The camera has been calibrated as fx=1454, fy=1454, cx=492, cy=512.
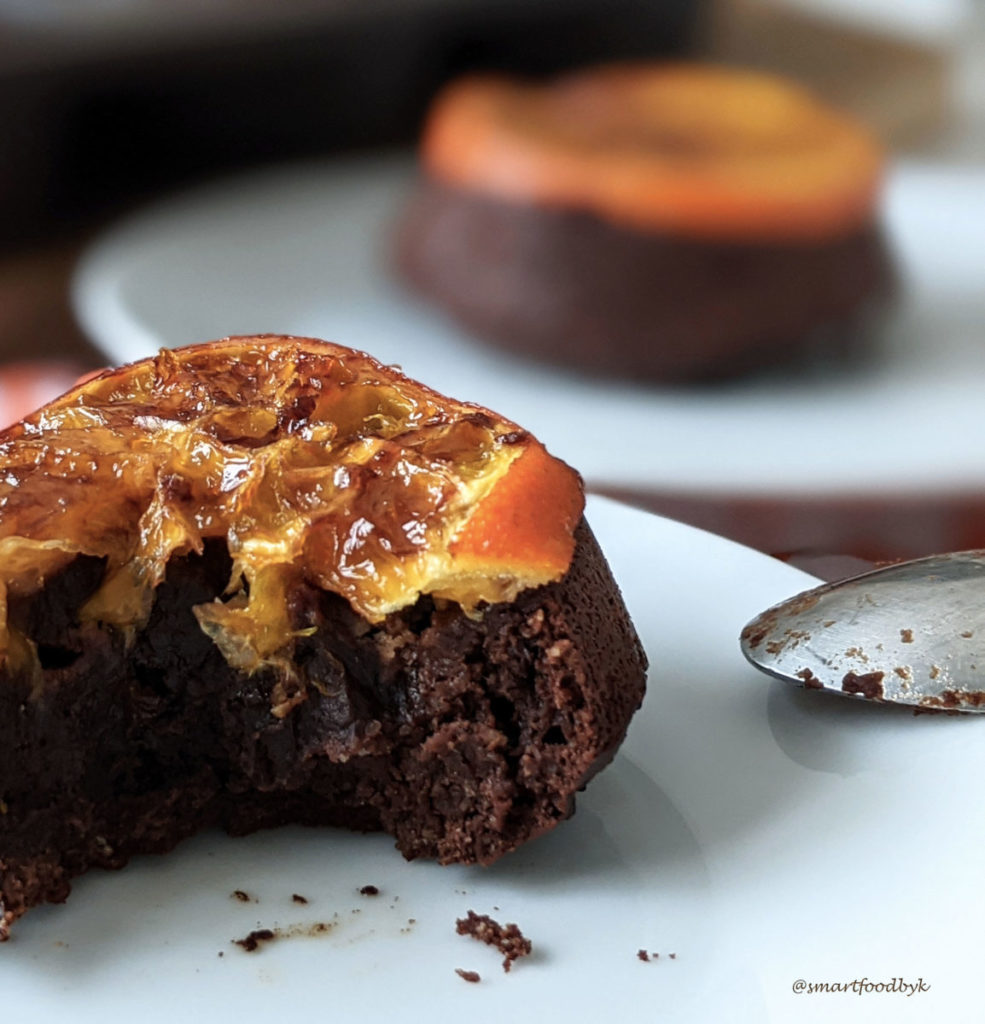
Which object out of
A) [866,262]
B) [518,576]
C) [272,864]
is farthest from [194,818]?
[866,262]

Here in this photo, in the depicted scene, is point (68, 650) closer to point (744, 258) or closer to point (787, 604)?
point (787, 604)

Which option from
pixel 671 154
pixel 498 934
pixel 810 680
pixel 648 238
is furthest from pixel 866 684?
pixel 671 154

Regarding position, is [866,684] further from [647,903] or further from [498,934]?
[498,934]

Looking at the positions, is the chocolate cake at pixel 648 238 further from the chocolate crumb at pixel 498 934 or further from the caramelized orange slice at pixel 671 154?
the chocolate crumb at pixel 498 934

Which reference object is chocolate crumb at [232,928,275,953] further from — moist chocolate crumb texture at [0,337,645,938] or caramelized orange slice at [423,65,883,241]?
caramelized orange slice at [423,65,883,241]

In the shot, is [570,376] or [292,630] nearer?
[292,630]

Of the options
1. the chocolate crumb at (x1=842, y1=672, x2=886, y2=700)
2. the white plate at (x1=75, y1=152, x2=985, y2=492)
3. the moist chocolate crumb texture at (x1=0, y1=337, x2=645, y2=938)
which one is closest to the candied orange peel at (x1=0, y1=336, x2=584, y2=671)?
the moist chocolate crumb texture at (x1=0, y1=337, x2=645, y2=938)

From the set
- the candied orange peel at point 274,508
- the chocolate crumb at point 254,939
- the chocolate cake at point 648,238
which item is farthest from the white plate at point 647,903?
the chocolate cake at point 648,238
